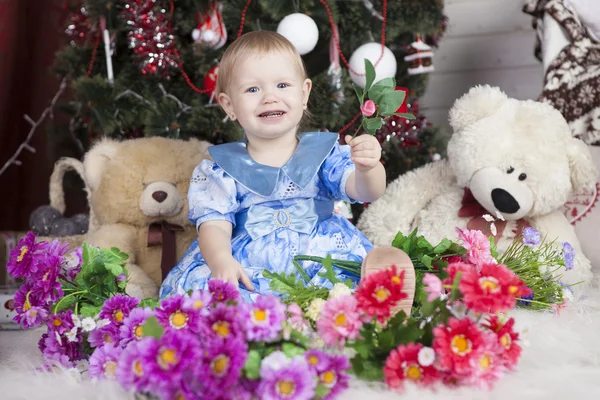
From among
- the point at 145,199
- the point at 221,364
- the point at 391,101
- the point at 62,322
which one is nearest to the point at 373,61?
the point at 145,199

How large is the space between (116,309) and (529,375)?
635 millimetres

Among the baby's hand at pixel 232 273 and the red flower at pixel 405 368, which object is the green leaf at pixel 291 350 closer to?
the red flower at pixel 405 368

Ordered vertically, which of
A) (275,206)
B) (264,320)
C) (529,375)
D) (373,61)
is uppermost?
(373,61)

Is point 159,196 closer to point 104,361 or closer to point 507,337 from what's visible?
point 104,361

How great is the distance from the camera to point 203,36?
6.03ft

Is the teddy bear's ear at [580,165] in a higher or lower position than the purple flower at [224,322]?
higher

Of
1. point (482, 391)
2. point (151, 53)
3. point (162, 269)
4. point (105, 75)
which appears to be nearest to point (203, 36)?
point (151, 53)

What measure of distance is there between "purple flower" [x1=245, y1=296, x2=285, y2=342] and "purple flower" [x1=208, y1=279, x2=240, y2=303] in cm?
7

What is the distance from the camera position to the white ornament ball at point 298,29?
1707mm

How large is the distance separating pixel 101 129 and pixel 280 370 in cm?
134

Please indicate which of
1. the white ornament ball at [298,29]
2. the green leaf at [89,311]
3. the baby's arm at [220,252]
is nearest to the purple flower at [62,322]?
the green leaf at [89,311]

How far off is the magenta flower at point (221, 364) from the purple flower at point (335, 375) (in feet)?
0.33

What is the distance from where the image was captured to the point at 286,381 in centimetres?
82

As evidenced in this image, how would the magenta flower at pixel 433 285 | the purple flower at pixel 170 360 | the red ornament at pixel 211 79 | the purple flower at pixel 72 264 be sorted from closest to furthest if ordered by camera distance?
1. the purple flower at pixel 170 360
2. the magenta flower at pixel 433 285
3. the purple flower at pixel 72 264
4. the red ornament at pixel 211 79
